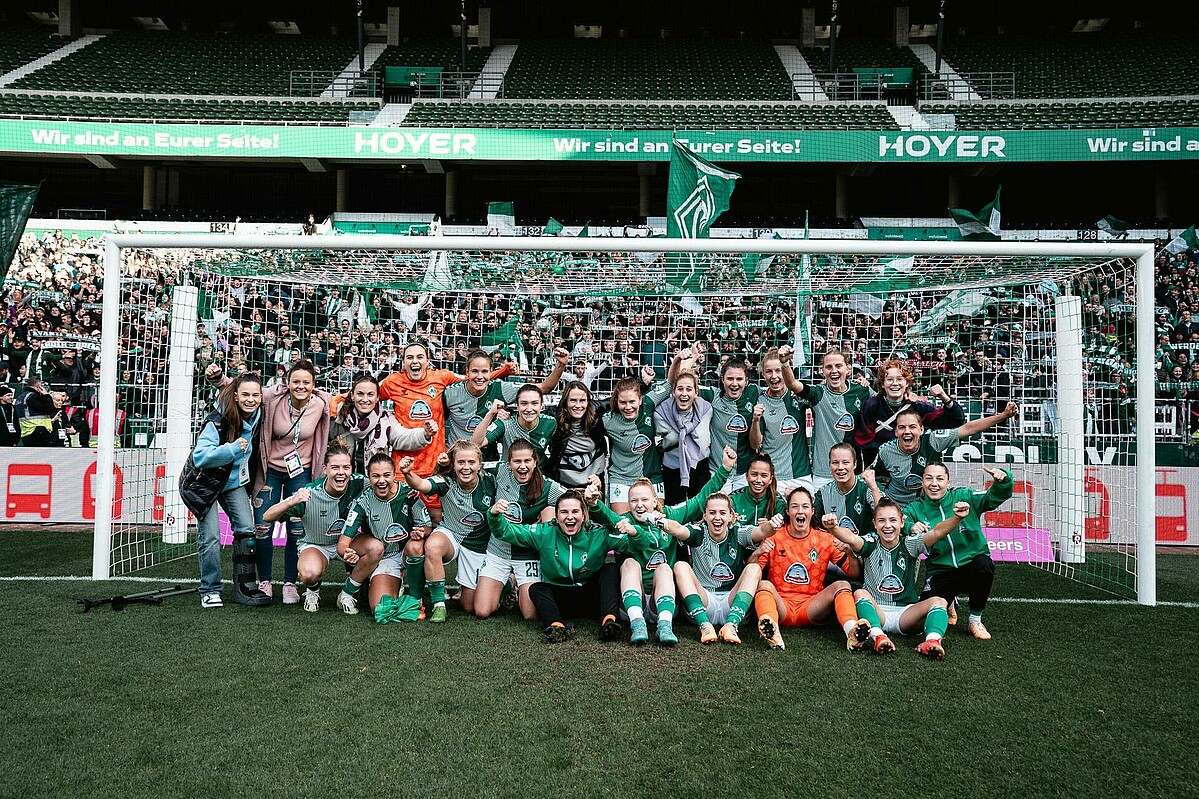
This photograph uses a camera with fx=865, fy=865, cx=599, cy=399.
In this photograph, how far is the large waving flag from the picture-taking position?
5.48 meters

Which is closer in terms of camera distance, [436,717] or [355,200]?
[436,717]

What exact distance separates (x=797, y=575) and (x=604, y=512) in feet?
3.93

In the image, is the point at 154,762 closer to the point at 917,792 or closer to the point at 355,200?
the point at 917,792

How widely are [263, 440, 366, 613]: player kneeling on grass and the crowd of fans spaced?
7.77ft

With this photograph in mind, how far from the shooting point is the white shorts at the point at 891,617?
4934mm

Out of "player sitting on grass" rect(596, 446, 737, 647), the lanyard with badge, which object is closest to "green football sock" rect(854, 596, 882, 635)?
"player sitting on grass" rect(596, 446, 737, 647)

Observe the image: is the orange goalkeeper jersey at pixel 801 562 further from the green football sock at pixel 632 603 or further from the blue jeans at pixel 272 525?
the blue jeans at pixel 272 525

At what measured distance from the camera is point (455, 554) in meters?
5.70

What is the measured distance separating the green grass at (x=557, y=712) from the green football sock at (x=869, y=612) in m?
0.20

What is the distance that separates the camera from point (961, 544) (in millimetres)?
5160

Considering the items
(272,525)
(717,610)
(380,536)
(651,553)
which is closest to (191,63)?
(272,525)

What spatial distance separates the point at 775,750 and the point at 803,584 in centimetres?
206

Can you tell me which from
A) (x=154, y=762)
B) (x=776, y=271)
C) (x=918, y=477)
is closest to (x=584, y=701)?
(x=154, y=762)

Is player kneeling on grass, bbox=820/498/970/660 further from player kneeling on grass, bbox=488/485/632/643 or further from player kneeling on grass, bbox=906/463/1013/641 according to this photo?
player kneeling on grass, bbox=488/485/632/643
